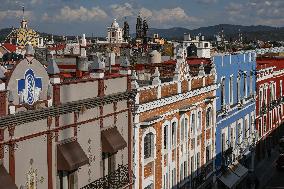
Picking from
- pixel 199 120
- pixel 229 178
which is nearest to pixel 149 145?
pixel 199 120

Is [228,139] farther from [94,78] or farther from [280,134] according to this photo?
[280,134]

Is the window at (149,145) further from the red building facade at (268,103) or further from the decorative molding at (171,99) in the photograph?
the red building facade at (268,103)

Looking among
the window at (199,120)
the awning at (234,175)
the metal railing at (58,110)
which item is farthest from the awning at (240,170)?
the metal railing at (58,110)

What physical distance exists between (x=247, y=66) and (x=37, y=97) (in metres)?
33.7

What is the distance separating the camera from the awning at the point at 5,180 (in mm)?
17469

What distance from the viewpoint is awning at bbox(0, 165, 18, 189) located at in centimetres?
1747

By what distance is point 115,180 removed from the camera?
83.5 ft

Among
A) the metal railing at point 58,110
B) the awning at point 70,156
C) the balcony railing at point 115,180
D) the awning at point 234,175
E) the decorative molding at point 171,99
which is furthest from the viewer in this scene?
the awning at point 234,175

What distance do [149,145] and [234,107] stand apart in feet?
58.3

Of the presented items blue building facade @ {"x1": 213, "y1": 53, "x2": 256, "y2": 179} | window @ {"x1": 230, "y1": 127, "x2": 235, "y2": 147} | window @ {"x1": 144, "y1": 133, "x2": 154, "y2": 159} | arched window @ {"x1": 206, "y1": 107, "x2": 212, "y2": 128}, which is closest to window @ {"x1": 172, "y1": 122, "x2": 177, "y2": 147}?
window @ {"x1": 144, "y1": 133, "x2": 154, "y2": 159}

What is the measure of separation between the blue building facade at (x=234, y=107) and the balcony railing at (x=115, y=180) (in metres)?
15.4

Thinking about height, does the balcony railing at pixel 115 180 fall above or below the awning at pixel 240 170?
above

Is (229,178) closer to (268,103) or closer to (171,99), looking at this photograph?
(171,99)

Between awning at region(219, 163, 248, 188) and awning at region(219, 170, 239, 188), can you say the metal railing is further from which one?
awning at region(219, 163, 248, 188)
